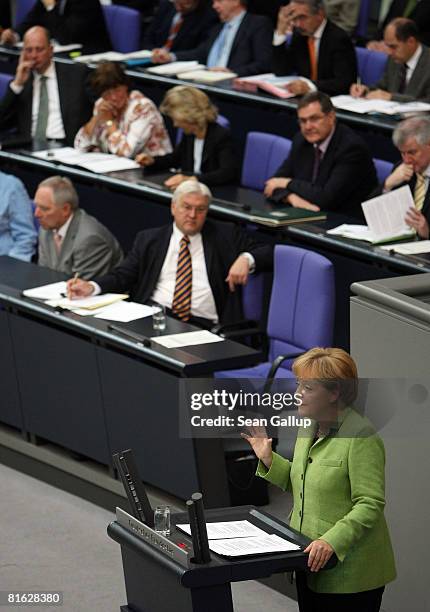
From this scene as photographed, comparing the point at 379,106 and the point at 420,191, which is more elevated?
the point at 379,106

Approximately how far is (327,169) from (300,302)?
4.59ft

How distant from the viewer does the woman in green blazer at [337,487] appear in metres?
3.60

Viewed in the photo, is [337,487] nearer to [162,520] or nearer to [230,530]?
[230,530]

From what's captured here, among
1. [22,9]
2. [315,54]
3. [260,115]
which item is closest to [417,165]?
[260,115]

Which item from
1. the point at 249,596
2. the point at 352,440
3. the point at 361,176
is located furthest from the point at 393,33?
the point at 352,440

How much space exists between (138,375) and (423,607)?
1764mm

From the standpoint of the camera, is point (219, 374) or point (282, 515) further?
point (219, 374)

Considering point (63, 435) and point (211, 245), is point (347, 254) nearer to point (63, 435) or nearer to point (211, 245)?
point (211, 245)

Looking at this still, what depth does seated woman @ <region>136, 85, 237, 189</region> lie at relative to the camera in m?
7.63

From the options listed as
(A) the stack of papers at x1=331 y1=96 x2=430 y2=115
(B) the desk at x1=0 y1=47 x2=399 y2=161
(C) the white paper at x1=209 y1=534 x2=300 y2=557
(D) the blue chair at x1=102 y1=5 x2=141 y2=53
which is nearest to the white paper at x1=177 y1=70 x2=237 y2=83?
(B) the desk at x1=0 y1=47 x2=399 y2=161

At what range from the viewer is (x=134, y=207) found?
7941 millimetres

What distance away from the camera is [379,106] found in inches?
313

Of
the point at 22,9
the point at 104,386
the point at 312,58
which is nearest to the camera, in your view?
the point at 104,386

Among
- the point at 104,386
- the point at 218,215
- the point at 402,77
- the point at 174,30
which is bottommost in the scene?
the point at 104,386
